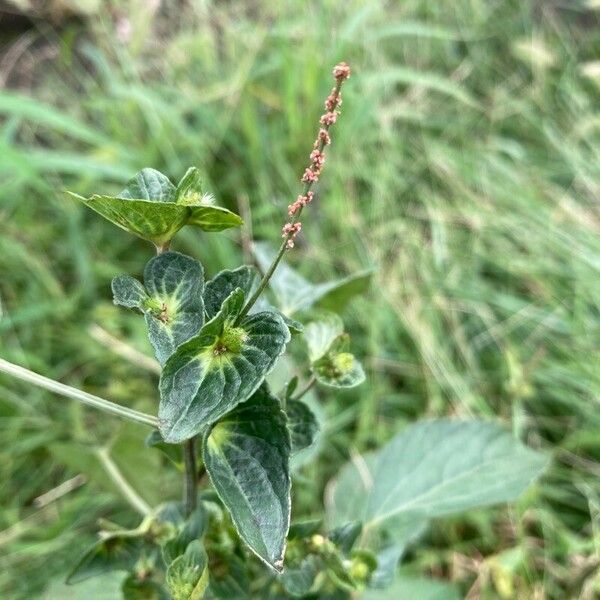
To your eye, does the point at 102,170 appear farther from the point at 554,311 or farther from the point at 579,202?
the point at 579,202

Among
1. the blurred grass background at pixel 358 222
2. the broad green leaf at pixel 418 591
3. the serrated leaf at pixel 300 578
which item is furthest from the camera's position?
the blurred grass background at pixel 358 222

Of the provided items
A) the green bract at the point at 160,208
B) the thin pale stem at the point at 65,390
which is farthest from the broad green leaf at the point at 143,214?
the thin pale stem at the point at 65,390

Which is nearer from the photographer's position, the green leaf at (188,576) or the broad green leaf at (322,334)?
the green leaf at (188,576)

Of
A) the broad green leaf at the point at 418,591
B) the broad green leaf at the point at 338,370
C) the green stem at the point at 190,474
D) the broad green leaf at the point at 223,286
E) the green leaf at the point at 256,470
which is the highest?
the broad green leaf at the point at 223,286

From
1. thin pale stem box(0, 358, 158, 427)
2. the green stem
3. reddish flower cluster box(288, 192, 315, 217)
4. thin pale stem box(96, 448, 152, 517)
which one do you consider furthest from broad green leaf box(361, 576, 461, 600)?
reddish flower cluster box(288, 192, 315, 217)

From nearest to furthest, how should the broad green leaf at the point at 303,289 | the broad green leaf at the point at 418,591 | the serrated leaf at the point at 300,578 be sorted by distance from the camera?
the serrated leaf at the point at 300,578 < the broad green leaf at the point at 303,289 < the broad green leaf at the point at 418,591

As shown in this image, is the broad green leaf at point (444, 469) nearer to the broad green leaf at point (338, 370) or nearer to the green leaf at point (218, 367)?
the broad green leaf at point (338, 370)

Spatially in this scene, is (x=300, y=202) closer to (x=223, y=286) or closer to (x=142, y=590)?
(x=223, y=286)

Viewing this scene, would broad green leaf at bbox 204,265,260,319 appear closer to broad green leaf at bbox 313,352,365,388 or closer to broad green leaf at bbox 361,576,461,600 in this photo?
broad green leaf at bbox 313,352,365,388
